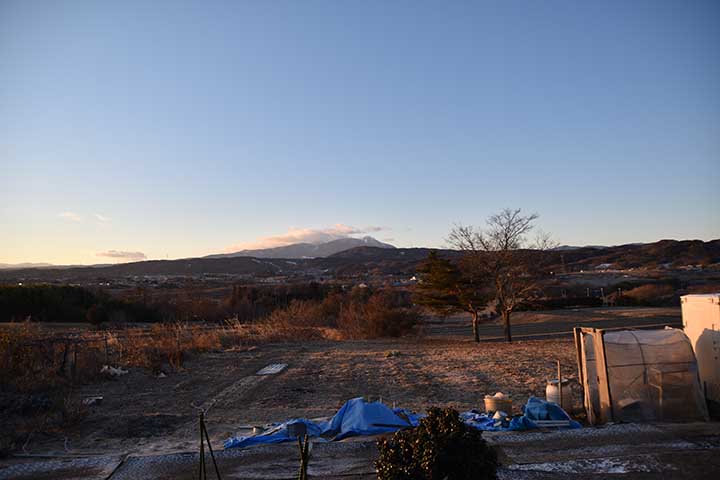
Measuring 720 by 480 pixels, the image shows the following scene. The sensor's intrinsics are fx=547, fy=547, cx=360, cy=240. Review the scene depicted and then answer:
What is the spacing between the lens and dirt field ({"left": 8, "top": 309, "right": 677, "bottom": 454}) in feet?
30.8

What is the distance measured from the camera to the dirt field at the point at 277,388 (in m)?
9.38

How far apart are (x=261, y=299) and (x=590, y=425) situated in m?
39.4

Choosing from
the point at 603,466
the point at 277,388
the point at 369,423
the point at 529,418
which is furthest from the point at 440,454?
the point at 277,388

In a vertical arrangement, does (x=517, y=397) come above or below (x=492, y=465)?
below

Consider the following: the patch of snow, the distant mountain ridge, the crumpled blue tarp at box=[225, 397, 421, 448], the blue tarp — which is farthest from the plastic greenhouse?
the distant mountain ridge

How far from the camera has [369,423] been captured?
333 inches

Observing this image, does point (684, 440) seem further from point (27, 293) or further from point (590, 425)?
point (27, 293)

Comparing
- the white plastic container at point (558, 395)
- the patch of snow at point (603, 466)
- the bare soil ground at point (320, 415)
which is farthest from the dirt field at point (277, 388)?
the patch of snow at point (603, 466)

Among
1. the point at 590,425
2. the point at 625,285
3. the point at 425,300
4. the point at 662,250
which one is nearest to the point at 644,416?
the point at 590,425

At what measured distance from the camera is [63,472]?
23.6ft

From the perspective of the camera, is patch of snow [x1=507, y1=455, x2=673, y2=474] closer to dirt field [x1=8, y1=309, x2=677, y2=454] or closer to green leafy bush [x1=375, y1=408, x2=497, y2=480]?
green leafy bush [x1=375, y1=408, x2=497, y2=480]

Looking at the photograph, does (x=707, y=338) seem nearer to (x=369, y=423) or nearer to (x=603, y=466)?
(x=603, y=466)

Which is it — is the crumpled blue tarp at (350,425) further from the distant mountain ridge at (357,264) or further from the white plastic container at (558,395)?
the distant mountain ridge at (357,264)

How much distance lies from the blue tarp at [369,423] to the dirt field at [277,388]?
3.34 ft
